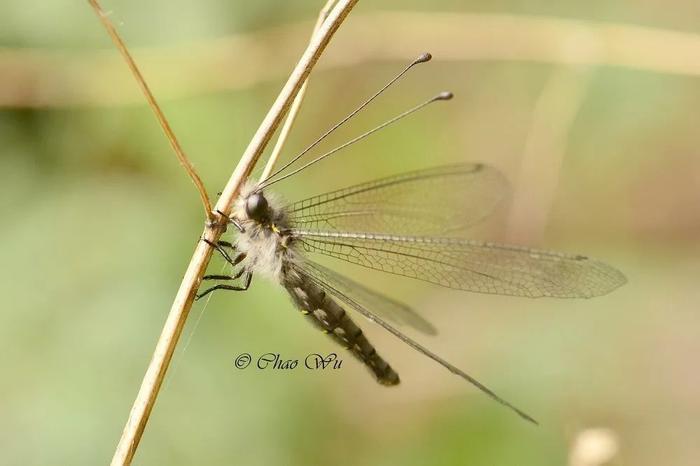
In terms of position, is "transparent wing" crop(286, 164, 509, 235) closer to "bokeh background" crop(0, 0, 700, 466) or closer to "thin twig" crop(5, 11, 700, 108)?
"bokeh background" crop(0, 0, 700, 466)

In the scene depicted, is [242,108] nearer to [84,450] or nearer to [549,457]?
[84,450]

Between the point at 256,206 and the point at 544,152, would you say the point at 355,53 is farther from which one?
the point at 256,206

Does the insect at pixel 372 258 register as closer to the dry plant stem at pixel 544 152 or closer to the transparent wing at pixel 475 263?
the transparent wing at pixel 475 263

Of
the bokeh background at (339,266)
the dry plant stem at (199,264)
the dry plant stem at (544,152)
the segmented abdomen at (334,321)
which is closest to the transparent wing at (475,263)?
the segmented abdomen at (334,321)

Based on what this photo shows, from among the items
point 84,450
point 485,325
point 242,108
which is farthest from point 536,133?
point 84,450

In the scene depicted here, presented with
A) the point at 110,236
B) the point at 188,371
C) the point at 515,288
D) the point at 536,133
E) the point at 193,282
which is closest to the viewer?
the point at 193,282

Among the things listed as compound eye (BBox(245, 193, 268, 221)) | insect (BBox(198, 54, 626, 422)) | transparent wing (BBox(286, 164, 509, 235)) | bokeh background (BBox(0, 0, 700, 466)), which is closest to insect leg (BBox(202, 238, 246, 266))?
insect (BBox(198, 54, 626, 422))

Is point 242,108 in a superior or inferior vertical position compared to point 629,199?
inferior
